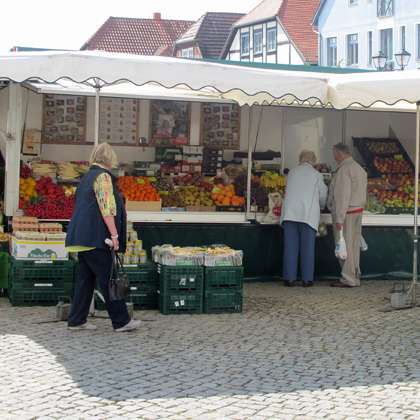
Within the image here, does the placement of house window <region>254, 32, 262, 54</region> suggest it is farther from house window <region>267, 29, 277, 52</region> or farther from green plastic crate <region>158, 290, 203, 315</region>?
green plastic crate <region>158, 290, 203, 315</region>

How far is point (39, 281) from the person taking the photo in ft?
24.5

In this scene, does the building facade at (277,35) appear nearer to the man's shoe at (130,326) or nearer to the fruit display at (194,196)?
the fruit display at (194,196)

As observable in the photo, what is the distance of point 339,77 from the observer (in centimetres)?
757

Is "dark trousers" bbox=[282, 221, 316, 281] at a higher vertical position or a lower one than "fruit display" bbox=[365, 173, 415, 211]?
lower

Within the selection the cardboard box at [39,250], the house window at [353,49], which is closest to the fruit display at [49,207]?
the cardboard box at [39,250]

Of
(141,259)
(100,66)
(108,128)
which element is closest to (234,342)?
(141,259)

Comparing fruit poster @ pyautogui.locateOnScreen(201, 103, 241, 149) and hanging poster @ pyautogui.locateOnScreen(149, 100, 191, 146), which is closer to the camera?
hanging poster @ pyautogui.locateOnScreen(149, 100, 191, 146)

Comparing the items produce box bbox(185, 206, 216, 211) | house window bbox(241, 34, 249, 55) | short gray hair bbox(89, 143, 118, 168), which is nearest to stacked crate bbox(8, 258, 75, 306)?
short gray hair bbox(89, 143, 118, 168)

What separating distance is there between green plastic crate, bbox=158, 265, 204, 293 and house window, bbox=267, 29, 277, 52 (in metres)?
42.1

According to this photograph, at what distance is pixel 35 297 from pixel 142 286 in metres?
1.23

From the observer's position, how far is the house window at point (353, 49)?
41.1 m

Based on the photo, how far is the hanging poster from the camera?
35.3ft

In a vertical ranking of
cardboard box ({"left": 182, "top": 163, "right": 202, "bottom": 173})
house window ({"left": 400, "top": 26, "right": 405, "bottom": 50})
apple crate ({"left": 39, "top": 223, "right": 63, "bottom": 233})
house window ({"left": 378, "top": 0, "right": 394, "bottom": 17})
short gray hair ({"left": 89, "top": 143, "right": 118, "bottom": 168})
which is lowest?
apple crate ({"left": 39, "top": 223, "right": 63, "bottom": 233})

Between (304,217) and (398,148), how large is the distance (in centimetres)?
341
